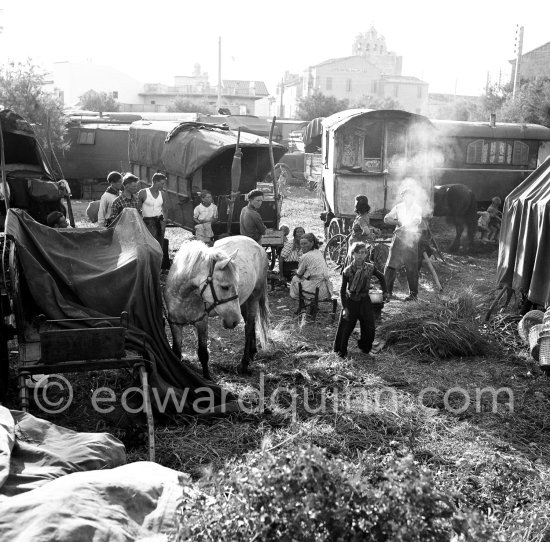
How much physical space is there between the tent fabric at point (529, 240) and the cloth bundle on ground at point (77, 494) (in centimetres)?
610

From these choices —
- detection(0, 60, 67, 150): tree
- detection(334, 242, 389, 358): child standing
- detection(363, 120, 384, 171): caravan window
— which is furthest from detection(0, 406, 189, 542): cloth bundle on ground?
detection(0, 60, 67, 150): tree

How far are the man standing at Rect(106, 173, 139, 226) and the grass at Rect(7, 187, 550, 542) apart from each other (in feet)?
7.32

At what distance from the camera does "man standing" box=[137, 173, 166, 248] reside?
11398 millimetres

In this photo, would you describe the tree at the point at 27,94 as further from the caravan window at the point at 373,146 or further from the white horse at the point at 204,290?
the white horse at the point at 204,290

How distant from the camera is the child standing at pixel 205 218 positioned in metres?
12.3

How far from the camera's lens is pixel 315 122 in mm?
21844

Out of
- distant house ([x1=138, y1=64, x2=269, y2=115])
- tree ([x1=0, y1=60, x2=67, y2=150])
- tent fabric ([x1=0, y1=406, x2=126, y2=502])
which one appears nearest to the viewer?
tent fabric ([x1=0, y1=406, x2=126, y2=502])

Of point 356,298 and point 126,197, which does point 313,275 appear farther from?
point 126,197

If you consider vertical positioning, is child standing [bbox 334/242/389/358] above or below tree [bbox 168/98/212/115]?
below

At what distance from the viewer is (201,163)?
1295 cm

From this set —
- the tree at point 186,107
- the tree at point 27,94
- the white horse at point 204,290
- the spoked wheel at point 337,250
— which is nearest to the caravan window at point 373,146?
the spoked wheel at point 337,250

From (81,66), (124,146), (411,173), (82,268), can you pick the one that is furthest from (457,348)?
(81,66)

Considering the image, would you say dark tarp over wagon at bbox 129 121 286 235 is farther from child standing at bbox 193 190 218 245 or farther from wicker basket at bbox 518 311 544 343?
wicker basket at bbox 518 311 544 343

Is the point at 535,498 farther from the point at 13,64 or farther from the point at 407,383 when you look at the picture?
the point at 13,64
